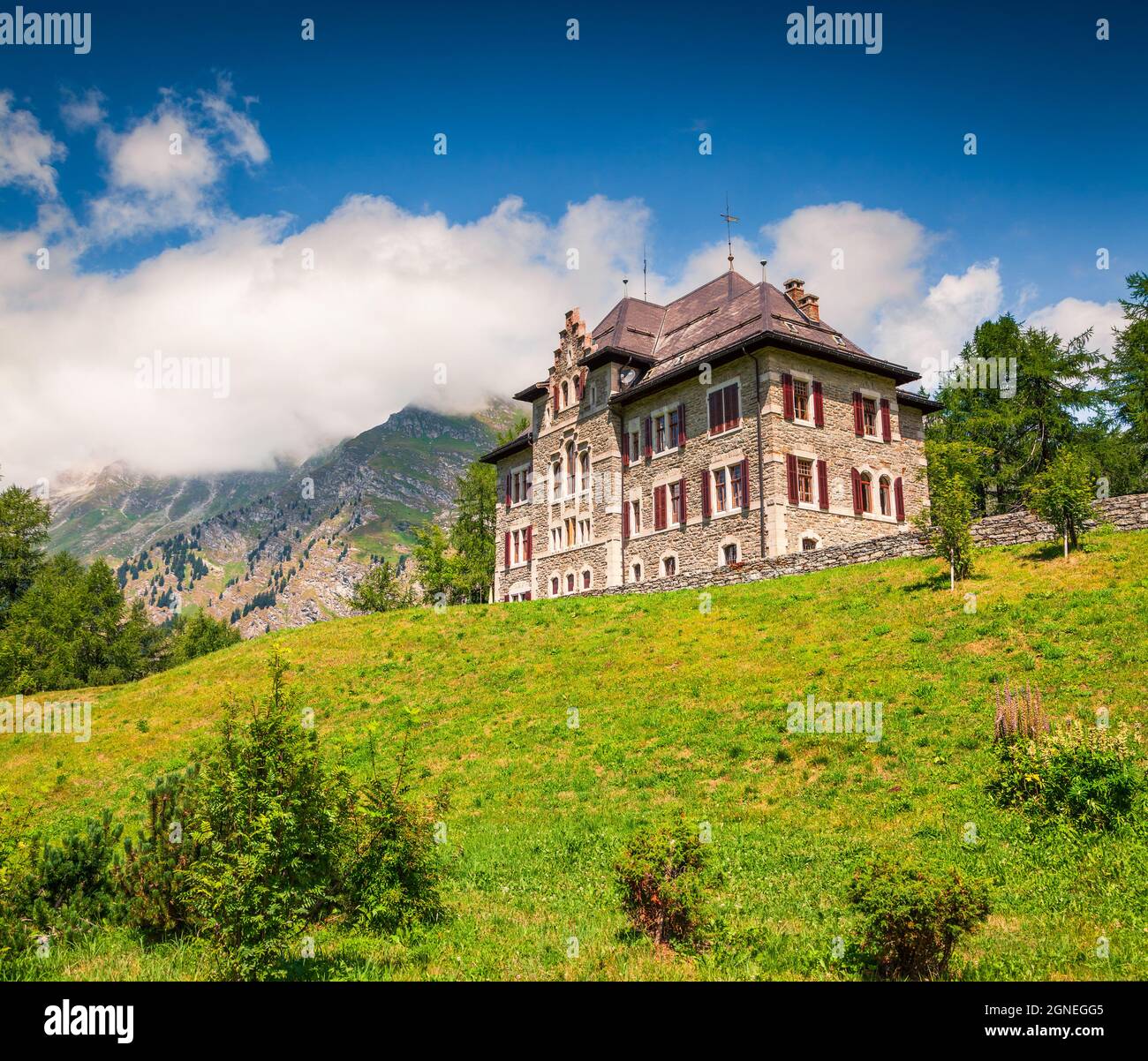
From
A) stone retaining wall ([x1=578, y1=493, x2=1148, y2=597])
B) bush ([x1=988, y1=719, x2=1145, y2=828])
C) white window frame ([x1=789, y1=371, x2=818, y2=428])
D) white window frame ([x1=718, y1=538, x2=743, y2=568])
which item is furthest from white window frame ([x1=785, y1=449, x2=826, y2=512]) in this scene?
bush ([x1=988, y1=719, x2=1145, y2=828])

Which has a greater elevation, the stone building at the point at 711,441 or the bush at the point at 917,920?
the stone building at the point at 711,441

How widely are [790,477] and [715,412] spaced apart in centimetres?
499

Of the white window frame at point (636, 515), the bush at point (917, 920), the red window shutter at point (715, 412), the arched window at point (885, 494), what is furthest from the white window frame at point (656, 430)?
the bush at point (917, 920)

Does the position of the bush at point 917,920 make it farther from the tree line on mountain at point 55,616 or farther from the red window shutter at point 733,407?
the tree line on mountain at point 55,616

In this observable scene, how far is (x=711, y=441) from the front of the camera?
3925cm

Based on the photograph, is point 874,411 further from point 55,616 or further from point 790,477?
point 55,616

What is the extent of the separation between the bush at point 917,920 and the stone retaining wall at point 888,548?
19705 millimetres

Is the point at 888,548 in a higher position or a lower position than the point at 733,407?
lower

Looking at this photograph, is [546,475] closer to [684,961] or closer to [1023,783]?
[1023,783]

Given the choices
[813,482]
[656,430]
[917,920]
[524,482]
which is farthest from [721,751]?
[524,482]

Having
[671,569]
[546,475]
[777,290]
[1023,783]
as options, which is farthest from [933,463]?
[1023,783]

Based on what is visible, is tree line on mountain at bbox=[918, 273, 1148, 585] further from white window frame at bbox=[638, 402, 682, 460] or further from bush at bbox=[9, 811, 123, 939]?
bush at bbox=[9, 811, 123, 939]

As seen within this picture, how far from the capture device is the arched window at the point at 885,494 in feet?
131
